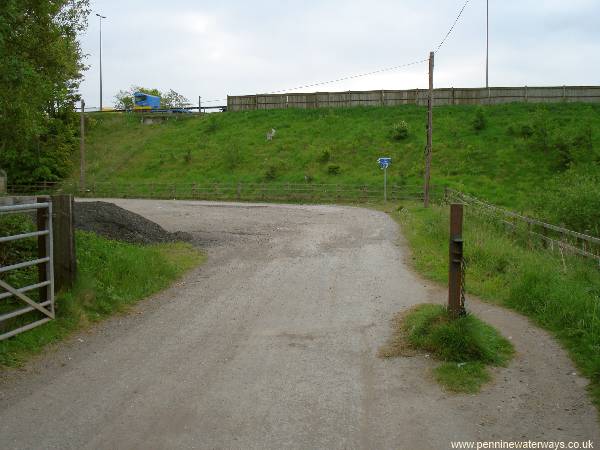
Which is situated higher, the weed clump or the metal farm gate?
the weed clump

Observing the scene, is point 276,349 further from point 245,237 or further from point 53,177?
point 53,177

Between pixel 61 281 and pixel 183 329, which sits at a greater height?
pixel 61 281

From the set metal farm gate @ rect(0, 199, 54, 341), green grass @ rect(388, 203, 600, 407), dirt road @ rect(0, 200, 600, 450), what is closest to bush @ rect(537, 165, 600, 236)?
green grass @ rect(388, 203, 600, 407)

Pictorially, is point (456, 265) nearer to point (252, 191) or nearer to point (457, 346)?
point (457, 346)

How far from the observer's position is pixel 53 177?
48969mm

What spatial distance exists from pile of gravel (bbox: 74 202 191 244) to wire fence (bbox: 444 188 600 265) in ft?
29.7

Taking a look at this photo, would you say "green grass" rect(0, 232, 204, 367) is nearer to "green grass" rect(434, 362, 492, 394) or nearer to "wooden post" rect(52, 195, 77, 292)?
"wooden post" rect(52, 195, 77, 292)

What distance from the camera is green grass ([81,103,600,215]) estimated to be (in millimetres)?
39906

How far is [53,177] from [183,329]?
147 feet

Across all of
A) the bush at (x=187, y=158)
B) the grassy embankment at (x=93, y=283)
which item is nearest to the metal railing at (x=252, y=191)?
the bush at (x=187, y=158)

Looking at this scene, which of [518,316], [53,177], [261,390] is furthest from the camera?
[53,177]

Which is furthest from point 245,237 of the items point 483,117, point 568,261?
point 483,117

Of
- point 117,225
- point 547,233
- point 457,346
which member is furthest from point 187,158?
point 457,346

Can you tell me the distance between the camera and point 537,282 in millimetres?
9938
